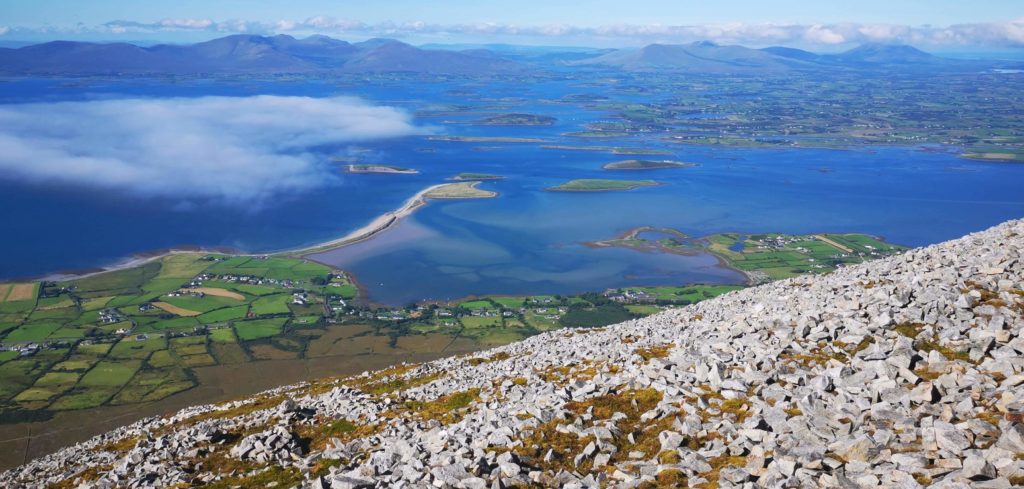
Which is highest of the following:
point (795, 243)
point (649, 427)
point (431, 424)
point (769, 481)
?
point (769, 481)

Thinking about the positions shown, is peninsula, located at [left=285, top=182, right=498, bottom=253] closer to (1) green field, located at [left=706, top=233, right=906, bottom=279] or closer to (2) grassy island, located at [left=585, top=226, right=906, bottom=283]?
(2) grassy island, located at [left=585, top=226, right=906, bottom=283]

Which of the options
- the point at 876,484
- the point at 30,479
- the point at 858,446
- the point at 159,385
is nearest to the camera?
the point at 876,484

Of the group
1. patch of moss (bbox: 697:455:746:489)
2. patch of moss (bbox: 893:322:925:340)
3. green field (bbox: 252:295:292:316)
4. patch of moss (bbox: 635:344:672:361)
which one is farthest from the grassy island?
patch of moss (bbox: 697:455:746:489)

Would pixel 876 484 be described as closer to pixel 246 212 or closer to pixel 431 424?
pixel 431 424

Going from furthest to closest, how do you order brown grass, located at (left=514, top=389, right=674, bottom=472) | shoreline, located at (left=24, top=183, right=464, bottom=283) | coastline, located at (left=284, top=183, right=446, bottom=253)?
coastline, located at (left=284, top=183, right=446, bottom=253) → shoreline, located at (left=24, top=183, right=464, bottom=283) → brown grass, located at (left=514, top=389, right=674, bottom=472)

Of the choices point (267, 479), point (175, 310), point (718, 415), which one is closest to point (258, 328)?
point (175, 310)

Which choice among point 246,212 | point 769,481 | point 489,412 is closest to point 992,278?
point 769,481
